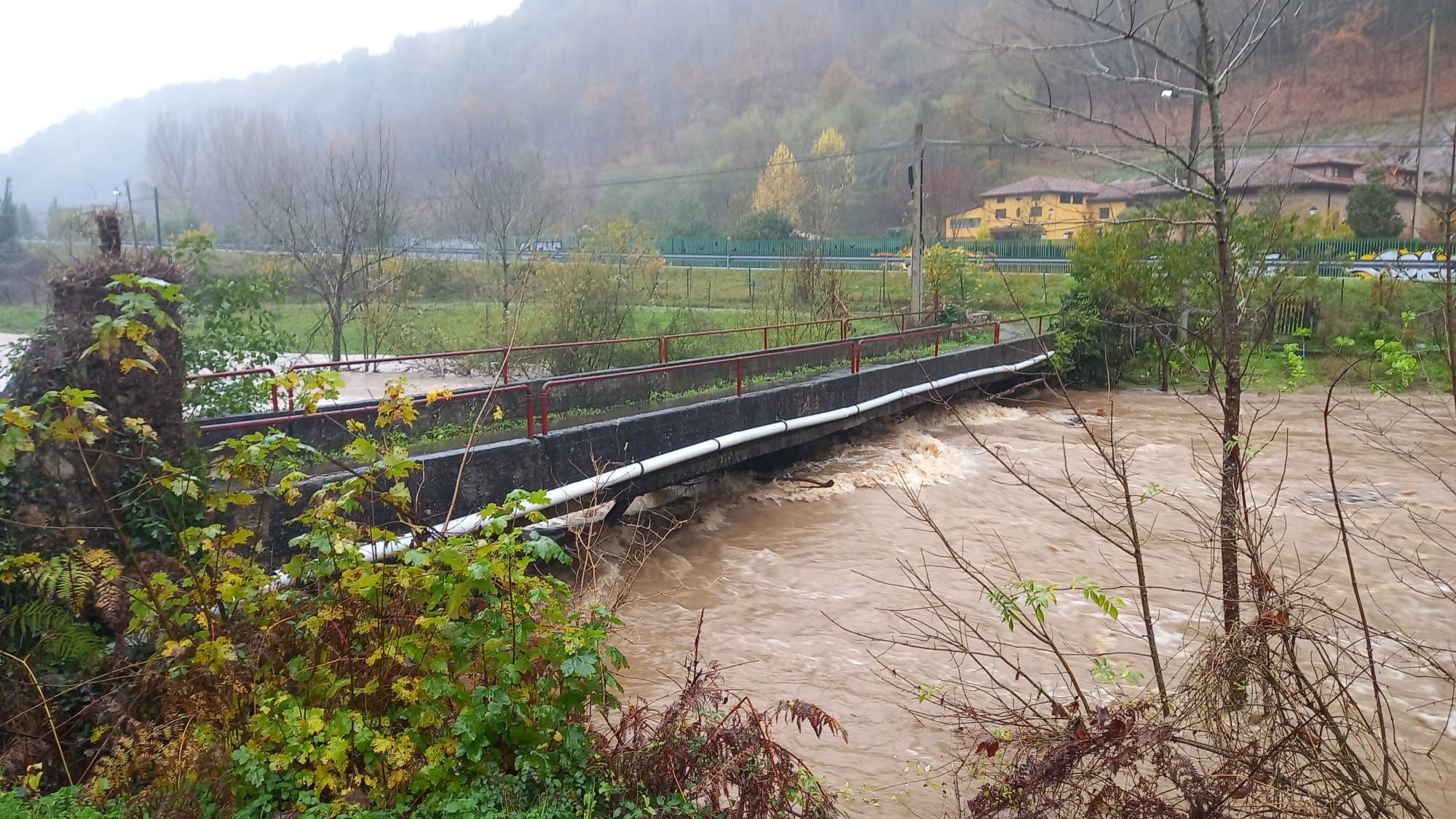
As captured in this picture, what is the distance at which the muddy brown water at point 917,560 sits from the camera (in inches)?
252

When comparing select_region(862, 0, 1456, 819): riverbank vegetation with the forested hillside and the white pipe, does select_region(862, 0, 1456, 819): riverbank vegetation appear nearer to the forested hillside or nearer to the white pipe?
the white pipe

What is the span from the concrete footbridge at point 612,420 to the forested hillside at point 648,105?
52.7ft

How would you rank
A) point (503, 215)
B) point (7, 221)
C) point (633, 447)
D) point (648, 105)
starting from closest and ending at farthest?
point (633, 447), point (503, 215), point (7, 221), point (648, 105)

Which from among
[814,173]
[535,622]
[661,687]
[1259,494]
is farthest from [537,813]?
[814,173]

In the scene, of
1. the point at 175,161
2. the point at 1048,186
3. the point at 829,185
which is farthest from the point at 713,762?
the point at 175,161

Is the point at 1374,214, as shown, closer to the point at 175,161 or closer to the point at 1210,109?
the point at 1210,109

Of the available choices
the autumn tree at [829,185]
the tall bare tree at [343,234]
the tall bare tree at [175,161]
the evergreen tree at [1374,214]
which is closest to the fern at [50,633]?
the tall bare tree at [343,234]

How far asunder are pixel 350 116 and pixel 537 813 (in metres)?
130

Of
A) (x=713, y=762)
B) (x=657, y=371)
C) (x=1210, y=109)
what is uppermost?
(x=1210, y=109)

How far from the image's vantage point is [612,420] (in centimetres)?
995

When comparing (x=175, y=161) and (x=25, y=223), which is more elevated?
(x=175, y=161)

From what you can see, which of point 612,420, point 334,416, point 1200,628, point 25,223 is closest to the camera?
point 1200,628

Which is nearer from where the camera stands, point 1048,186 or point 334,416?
point 334,416

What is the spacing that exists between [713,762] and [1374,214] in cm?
4105
